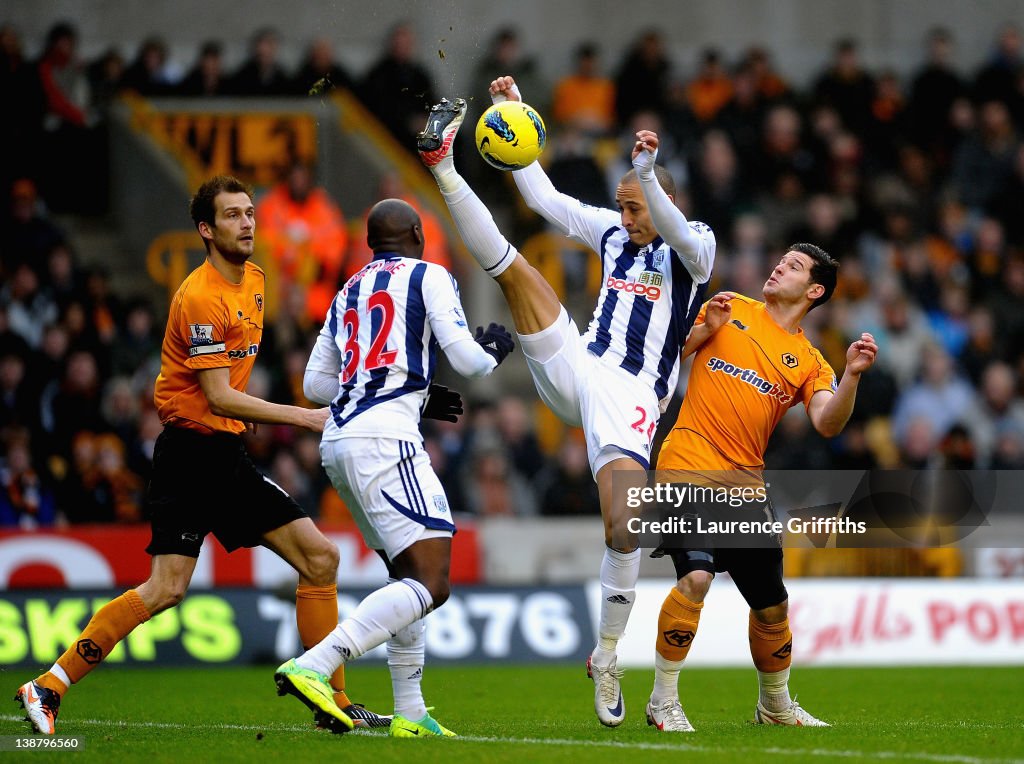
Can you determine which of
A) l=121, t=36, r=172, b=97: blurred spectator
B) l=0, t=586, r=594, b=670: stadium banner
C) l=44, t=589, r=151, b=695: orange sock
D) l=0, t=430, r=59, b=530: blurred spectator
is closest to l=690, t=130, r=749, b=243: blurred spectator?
l=0, t=586, r=594, b=670: stadium banner

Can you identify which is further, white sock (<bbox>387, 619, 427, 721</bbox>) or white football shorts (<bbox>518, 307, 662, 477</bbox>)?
white football shorts (<bbox>518, 307, 662, 477</bbox>)

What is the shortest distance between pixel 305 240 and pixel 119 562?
13.5ft

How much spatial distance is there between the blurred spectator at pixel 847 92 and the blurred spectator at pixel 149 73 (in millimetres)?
7778

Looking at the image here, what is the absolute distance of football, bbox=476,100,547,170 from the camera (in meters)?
7.41

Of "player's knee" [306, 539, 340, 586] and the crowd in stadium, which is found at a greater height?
the crowd in stadium

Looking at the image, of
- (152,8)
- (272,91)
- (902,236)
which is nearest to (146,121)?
(272,91)

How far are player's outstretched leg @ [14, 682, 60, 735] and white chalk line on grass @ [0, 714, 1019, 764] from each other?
619 mm

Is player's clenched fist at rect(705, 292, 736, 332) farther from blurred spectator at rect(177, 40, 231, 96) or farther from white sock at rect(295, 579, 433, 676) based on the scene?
blurred spectator at rect(177, 40, 231, 96)

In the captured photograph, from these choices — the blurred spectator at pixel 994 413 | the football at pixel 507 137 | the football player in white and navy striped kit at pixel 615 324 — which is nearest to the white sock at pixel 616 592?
the football player in white and navy striped kit at pixel 615 324

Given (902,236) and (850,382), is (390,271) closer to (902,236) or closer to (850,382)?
(850,382)

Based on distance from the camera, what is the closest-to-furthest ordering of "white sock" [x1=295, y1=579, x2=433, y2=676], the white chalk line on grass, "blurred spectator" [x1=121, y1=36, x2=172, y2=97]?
the white chalk line on grass < "white sock" [x1=295, y1=579, x2=433, y2=676] < "blurred spectator" [x1=121, y1=36, x2=172, y2=97]

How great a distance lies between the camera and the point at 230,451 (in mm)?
7359

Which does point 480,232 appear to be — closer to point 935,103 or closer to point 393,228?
point 393,228

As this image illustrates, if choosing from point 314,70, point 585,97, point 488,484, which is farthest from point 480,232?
point 585,97
